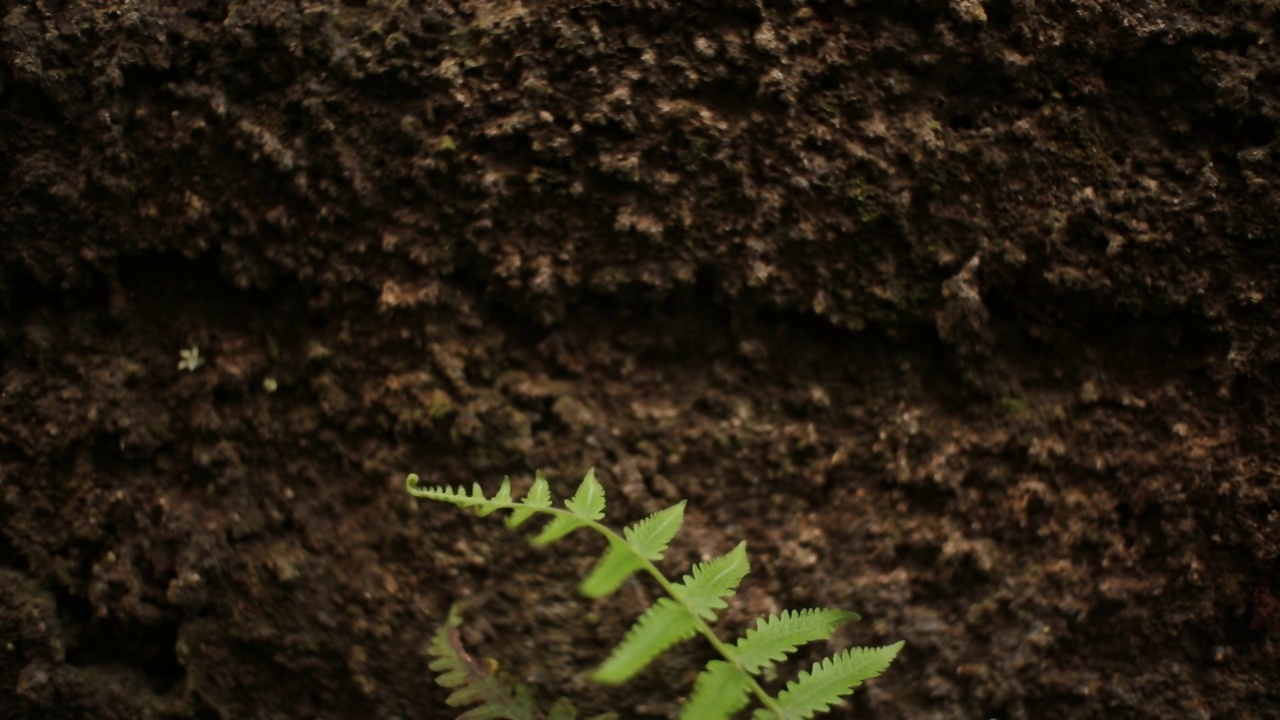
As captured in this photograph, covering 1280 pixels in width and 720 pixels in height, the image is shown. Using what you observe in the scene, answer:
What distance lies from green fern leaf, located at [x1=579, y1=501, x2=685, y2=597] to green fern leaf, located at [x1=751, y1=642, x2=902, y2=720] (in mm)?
231

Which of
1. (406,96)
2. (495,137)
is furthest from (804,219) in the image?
(406,96)

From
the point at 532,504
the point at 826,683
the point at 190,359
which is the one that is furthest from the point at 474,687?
the point at 190,359

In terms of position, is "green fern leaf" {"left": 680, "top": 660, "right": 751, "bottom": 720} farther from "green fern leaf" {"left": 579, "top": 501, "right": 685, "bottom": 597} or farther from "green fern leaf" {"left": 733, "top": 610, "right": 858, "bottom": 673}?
"green fern leaf" {"left": 579, "top": 501, "right": 685, "bottom": 597}

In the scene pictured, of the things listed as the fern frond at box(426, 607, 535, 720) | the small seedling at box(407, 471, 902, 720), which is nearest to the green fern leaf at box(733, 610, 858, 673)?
the small seedling at box(407, 471, 902, 720)

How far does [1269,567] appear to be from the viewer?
1.29 metres

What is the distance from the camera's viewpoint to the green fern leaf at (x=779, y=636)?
1.07 meters

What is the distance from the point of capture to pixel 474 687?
1.27 metres

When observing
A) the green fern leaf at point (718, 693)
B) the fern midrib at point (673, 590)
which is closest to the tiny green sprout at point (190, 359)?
the fern midrib at point (673, 590)

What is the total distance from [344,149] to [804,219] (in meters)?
0.70

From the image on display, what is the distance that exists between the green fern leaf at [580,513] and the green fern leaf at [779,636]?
22 cm

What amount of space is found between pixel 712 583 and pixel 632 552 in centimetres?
10

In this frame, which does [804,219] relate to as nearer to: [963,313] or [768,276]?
[768,276]

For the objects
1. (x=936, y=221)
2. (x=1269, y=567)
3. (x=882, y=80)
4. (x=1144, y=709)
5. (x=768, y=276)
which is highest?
(x=882, y=80)

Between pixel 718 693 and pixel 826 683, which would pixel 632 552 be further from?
pixel 826 683
